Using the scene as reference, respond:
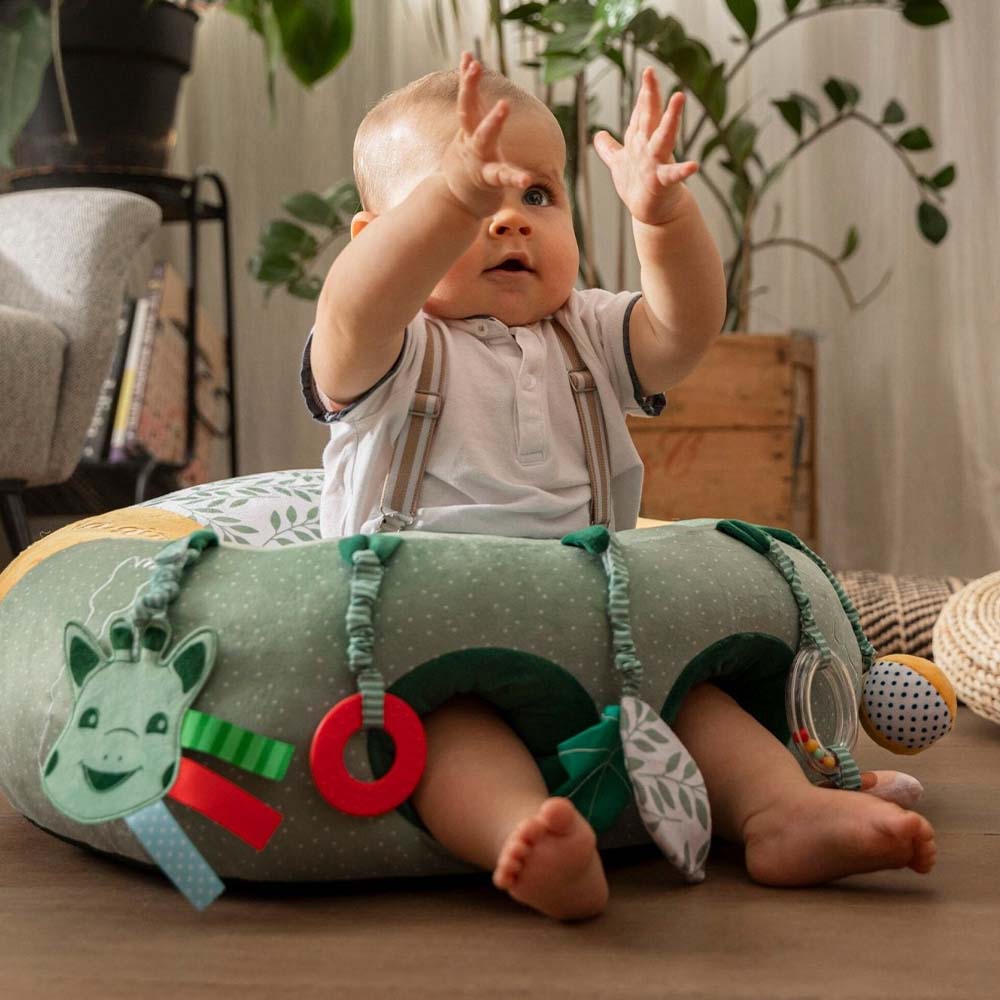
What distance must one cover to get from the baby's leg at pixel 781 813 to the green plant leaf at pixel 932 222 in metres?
1.81

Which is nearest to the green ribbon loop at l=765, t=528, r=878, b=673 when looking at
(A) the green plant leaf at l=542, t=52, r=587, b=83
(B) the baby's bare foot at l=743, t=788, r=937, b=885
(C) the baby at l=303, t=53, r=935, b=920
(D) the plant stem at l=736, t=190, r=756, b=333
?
(C) the baby at l=303, t=53, r=935, b=920

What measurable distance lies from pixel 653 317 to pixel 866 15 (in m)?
1.93

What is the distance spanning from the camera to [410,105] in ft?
3.17

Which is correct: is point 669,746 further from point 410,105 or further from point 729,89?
point 729,89

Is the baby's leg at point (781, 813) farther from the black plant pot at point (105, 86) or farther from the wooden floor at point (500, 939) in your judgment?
the black plant pot at point (105, 86)

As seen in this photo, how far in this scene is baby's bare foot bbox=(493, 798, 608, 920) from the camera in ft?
2.01

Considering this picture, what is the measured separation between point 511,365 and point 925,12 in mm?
1669

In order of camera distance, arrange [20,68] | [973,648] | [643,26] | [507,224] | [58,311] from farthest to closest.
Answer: [643,26], [20,68], [58,311], [973,648], [507,224]

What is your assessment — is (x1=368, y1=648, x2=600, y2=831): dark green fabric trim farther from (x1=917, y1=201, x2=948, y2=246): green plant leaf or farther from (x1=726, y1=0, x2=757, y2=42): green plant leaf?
(x1=917, y1=201, x2=948, y2=246): green plant leaf

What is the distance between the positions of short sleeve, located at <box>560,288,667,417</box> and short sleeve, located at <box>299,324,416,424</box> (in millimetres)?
145

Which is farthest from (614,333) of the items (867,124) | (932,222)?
(867,124)

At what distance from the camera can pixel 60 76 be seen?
2.04m

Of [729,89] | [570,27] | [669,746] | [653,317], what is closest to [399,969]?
[669,746]

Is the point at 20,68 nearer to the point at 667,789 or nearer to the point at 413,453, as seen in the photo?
the point at 413,453
